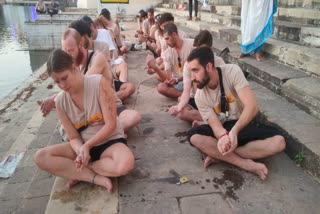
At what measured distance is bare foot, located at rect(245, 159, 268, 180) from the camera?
253 cm

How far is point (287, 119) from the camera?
312 centimetres

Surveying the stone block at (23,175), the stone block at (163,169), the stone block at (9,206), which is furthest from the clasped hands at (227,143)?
the stone block at (23,175)

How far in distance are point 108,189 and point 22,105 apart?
6176 mm

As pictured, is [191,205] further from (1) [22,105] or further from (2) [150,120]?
(1) [22,105]

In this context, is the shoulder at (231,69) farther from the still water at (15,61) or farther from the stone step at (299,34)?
the still water at (15,61)

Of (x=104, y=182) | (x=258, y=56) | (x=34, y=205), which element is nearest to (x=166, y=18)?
(x=258, y=56)

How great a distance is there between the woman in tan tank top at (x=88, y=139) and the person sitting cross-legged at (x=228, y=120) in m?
0.77

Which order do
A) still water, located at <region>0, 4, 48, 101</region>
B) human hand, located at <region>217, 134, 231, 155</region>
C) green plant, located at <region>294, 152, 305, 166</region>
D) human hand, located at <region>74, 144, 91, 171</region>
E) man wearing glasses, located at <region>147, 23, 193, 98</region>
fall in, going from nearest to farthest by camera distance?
human hand, located at <region>74, 144, 91, 171</region>
human hand, located at <region>217, 134, 231, 155</region>
green plant, located at <region>294, 152, 305, 166</region>
man wearing glasses, located at <region>147, 23, 193, 98</region>
still water, located at <region>0, 4, 48, 101</region>

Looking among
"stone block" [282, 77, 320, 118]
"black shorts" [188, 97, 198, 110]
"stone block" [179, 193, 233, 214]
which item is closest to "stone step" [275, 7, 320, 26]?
"stone block" [282, 77, 320, 118]

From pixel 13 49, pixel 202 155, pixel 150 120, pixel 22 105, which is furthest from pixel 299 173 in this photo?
pixel 13 49

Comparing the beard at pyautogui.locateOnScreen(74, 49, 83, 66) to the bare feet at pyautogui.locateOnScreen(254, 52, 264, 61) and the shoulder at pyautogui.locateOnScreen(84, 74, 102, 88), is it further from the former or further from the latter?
the bare feet at pyautogui.locateOnScreen(254, 52, 264, 61)

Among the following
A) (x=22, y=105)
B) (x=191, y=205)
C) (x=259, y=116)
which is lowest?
(x=22, y=105)

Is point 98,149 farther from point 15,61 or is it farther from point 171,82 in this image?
point 15,61

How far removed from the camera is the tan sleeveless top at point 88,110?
251 cm
